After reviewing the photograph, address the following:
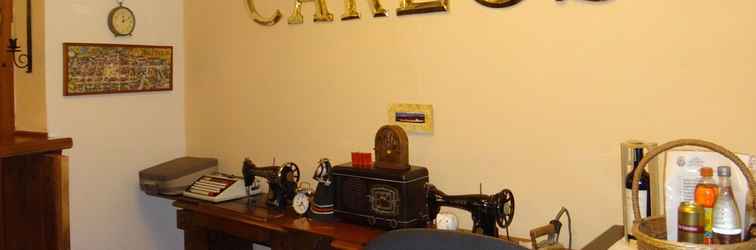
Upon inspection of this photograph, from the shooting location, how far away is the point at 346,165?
2541 millimetres

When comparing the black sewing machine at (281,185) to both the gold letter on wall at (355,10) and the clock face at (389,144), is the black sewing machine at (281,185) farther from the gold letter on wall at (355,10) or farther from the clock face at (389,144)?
the gold letter on wall at (355,10)

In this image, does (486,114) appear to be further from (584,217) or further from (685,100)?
(685,100)

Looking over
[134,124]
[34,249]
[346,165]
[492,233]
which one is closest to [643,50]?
[492,233]

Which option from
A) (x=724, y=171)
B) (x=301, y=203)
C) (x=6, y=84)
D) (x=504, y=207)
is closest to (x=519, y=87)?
(x=504, y=207)

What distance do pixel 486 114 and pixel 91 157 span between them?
1.97m

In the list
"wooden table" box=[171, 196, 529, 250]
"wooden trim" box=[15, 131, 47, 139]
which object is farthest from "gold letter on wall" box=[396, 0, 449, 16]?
"wooden trim" box=[15, 131, 47, 139]

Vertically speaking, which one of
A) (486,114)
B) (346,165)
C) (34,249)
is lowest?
(34,249)

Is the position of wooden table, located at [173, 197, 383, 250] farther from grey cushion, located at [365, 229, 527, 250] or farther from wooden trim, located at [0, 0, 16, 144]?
grey cushion, located at [365, 229, 527, 250]

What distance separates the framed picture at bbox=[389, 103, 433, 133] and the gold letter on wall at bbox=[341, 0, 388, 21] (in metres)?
0.38

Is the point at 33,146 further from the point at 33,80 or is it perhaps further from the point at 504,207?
the point at 504,207

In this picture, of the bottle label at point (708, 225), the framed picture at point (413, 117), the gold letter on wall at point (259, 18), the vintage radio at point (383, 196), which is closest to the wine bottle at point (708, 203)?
the bottle label at point (708, 225)

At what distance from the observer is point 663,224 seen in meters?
1.76

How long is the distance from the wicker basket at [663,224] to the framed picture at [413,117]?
1019mm

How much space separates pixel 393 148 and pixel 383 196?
0.18 metres
